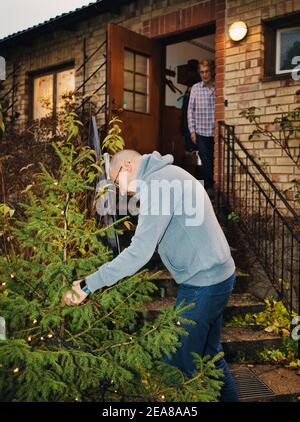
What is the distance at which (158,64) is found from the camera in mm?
6840

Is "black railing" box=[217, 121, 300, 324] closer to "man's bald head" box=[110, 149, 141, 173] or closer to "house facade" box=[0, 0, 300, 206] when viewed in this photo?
"house facade" box=[0, 0, 300, 206]

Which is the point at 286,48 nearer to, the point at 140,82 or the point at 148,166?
the point at 140,82

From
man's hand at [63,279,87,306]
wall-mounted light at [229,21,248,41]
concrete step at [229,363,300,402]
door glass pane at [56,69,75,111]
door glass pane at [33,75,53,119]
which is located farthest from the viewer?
door glass pane at [33,75,53,119]

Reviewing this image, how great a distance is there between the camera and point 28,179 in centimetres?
519

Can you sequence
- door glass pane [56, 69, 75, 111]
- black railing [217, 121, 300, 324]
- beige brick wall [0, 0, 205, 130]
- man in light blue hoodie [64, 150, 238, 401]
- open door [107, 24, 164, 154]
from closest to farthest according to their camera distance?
man in light blue hoodie [64, 150, 238, 401] < black railing [217, 121, 300, 324] < open door [107, 24, 164, 154] < beige brick wall [0, 0, 205, 130] < door glass pane [56, 69, 75, 111]

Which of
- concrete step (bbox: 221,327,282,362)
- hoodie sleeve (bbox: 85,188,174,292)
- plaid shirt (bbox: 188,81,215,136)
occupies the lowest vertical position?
concrete step (bbox: 221,327,282,362)

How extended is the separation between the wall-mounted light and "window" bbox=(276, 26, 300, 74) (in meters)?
0.43

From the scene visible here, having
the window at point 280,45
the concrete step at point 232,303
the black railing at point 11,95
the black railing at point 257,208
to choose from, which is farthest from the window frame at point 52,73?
the concrete step at point 232,303

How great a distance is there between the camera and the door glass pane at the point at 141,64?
6516 mm

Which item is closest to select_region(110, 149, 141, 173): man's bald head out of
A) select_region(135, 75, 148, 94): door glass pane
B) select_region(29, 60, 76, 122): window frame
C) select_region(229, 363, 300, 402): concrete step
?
select_region(229, 363, 300, 402): concrete step

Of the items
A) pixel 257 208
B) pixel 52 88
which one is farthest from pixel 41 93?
pixel 257 208

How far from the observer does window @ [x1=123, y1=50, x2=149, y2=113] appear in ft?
20.8

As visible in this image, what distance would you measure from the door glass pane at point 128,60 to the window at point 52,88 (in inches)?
83.9

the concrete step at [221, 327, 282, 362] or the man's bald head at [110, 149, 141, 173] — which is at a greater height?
the man's bald head at [110, 149, 141, 173]
